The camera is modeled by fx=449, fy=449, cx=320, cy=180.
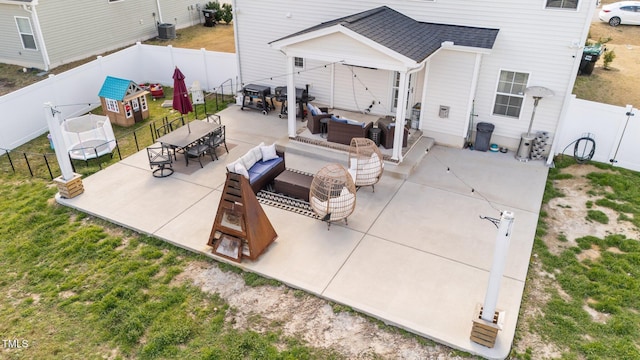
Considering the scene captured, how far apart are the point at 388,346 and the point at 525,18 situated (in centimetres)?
912

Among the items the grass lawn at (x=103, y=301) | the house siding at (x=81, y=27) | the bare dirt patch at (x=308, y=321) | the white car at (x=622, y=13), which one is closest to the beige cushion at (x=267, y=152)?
the grass lawn at (x=103, y=301)

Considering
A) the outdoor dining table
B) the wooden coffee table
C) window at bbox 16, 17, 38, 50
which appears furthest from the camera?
window at bbox 16, 17, 38, 50

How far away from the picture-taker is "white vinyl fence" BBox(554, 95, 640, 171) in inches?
455

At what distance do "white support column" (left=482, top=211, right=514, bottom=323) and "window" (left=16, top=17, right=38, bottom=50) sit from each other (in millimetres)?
19508

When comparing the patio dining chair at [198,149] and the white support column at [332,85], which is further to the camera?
the white support column at [332,85]

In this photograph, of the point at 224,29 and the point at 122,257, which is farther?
the point at 224,29

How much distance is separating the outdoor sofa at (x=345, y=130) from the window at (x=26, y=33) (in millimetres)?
13780

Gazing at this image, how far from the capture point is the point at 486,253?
8977 mm

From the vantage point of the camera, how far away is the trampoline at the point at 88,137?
12520 millimetres

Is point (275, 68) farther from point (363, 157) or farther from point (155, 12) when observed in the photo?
point (155, 12)

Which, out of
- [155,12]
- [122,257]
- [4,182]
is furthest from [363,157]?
[155,12]

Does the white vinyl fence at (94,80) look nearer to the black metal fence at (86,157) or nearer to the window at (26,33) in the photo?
the black metal fence at (86,157)

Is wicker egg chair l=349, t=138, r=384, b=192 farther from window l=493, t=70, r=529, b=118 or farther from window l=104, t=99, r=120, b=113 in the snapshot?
window l=104, t=99, r=120, b=113

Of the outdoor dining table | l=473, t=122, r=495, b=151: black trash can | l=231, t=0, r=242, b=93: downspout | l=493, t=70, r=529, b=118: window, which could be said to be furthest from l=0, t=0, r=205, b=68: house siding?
l=493, t=70, r=529, b=118: window
